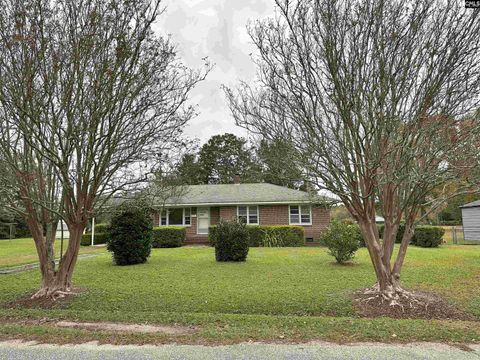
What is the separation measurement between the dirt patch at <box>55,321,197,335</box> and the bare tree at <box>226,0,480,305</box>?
391 centimetres

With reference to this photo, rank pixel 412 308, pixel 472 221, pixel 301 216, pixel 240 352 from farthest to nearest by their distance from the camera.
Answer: pixel 472 221, pixel 301 216, pixel 412 308, pixel 240 352

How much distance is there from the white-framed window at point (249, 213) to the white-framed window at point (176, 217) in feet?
10.8

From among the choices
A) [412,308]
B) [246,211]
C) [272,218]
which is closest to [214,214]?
[246,211]

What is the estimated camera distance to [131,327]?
554 centimetres

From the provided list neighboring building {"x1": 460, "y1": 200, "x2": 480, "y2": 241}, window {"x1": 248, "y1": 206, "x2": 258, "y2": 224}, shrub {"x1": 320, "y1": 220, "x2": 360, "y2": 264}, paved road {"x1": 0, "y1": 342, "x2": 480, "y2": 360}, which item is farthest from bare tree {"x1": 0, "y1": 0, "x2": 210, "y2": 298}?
neighboring building {"x1": 460, "y1": 200, "x2": 480, "y2": 241}

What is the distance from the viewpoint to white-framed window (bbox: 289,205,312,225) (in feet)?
68.7

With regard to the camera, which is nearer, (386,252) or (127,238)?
(386,252)

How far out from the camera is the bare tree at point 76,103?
22.2 feet

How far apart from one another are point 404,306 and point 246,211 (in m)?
15.1

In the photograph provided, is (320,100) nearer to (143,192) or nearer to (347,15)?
(347,15)

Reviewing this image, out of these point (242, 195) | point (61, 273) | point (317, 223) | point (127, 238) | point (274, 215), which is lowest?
point (61, 273)

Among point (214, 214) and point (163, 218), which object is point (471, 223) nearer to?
point (214, 214)

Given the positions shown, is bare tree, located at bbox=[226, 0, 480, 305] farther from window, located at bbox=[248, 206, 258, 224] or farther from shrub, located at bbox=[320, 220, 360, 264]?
window, located at bbox=[248, 206, 258, 224]

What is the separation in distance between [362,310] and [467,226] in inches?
857
